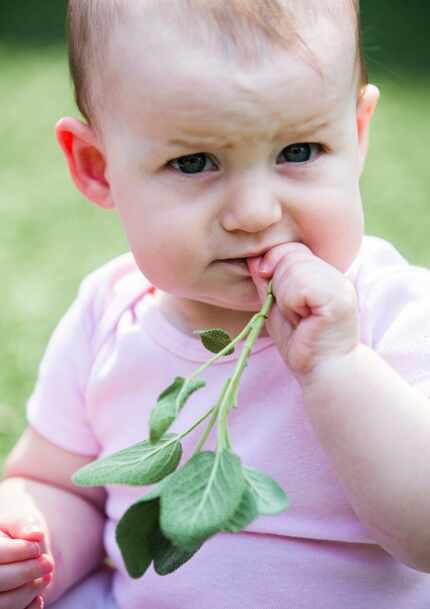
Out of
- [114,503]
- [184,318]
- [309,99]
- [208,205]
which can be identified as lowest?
[114,503]

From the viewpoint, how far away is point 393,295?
1.22 m

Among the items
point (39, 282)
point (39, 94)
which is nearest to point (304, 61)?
point (39, 282)

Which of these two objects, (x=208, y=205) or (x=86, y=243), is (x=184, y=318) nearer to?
(x=208, y=205)

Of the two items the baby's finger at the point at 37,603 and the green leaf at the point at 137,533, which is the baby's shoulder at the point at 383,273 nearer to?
the green leaf at the point at 137,533

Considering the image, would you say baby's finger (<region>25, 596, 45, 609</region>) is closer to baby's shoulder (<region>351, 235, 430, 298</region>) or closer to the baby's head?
the baby's head

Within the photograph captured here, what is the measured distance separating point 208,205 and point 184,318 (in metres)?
0.28

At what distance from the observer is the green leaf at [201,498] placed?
0.82 metres

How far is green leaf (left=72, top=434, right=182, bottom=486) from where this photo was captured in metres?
0.92

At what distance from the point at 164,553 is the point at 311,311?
30 centimetres

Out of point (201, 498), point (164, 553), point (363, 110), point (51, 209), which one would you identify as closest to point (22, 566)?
point (164, 553)

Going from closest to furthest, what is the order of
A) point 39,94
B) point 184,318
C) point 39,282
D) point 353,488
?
point 353,488 → point 184,318 → point 39,282 → point 39,94

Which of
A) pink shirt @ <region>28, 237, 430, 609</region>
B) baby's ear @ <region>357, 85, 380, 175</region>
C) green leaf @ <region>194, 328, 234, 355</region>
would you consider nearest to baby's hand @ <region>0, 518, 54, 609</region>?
pink shirt @ <region>28, 237, 430, 609</region>

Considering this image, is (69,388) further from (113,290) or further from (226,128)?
(226,128)

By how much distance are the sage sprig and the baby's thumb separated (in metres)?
0.14
